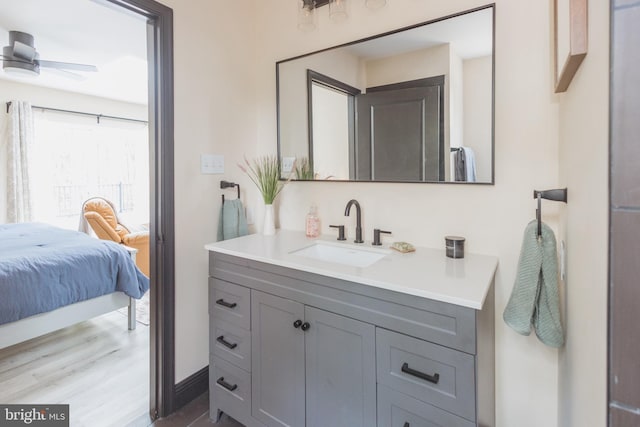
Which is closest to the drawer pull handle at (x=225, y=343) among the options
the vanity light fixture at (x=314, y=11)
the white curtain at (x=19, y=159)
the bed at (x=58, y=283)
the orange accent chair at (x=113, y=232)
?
the bed at (x=58, y=283)

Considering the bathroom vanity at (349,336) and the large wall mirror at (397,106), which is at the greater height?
the large wall mirror at (397,106)

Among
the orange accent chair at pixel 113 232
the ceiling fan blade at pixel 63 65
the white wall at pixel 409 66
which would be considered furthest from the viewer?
the orange accent chair at pixel 113 232

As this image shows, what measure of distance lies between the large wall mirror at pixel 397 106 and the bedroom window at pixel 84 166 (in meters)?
2.93

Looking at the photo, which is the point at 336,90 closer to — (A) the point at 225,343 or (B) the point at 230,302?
(B) the point at 230,302

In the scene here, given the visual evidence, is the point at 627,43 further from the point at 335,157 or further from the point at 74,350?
the point at 74,350

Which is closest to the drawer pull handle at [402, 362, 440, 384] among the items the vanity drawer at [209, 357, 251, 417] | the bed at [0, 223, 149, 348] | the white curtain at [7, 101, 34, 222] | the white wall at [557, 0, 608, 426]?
the white wall at [557, 0, 608, 426]

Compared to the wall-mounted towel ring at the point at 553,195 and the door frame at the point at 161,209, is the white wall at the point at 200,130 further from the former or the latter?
the wall-mounted towel ring at the point at 553,195

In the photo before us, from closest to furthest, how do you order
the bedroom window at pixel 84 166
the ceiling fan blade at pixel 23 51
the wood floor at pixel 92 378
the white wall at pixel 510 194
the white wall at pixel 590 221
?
1. the white wall at pixel 590 221
2. the white wall at pixel 510 194
3. the wood floor at pixel 92 378
4. the ceiling fan blade at pixel 23 51
5. the bedroom window at pixel 84 166

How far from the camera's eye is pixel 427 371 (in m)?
1.01

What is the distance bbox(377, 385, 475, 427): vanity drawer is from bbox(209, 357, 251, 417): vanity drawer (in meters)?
0.67

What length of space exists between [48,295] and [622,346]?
286cm

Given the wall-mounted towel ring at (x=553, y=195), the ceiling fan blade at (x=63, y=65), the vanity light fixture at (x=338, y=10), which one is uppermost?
the ceiling fan blade at (x=63, y=65)

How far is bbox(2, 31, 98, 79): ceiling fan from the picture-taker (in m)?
2.75

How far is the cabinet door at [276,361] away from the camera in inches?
51.8
